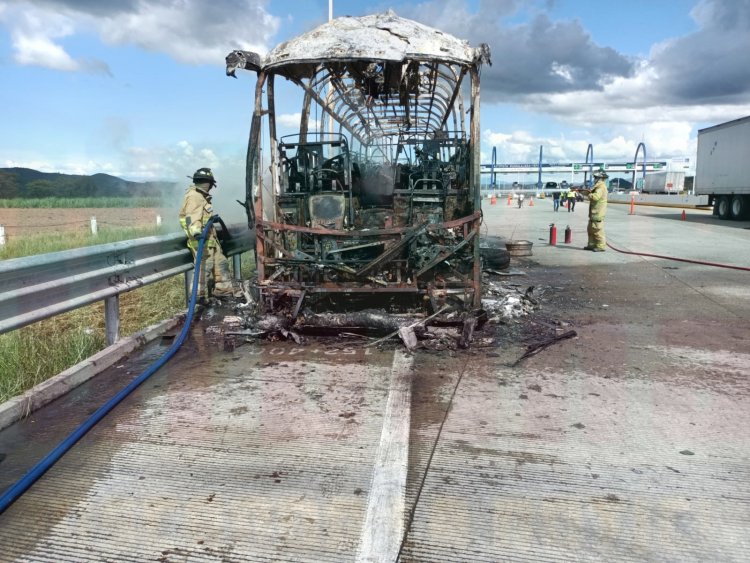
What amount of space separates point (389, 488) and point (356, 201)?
214 inches

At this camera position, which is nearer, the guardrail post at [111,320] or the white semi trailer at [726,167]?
the guardrail post at [111,320]

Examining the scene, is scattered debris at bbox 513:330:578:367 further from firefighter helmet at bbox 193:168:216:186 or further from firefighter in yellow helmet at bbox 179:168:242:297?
firefighter helmet at bbox 193:168:216:186

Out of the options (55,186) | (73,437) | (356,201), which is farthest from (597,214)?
(55,186)

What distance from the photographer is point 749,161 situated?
73.2 ft

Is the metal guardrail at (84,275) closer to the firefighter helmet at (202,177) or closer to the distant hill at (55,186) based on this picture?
the firefighter helmet at (202,177)

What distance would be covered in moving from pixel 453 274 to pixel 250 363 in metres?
2.54

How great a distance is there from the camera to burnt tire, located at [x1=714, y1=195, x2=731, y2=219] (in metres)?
24.3

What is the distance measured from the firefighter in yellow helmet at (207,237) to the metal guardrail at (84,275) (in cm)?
19

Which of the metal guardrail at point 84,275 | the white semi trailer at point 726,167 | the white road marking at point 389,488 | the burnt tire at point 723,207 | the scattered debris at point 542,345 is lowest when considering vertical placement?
the white road marking at point 389,488

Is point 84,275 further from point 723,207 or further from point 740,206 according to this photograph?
point 723,207

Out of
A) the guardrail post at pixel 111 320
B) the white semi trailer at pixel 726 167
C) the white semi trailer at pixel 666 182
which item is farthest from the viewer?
the white semi trailer at pixel 666 182

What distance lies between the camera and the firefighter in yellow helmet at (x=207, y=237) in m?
6.72

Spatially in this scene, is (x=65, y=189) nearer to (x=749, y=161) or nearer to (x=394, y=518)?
(x=749, y=161)

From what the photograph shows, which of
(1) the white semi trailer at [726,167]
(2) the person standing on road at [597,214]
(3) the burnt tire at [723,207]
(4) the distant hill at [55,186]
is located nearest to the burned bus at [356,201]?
(2) the person standing on road at [597,214]
